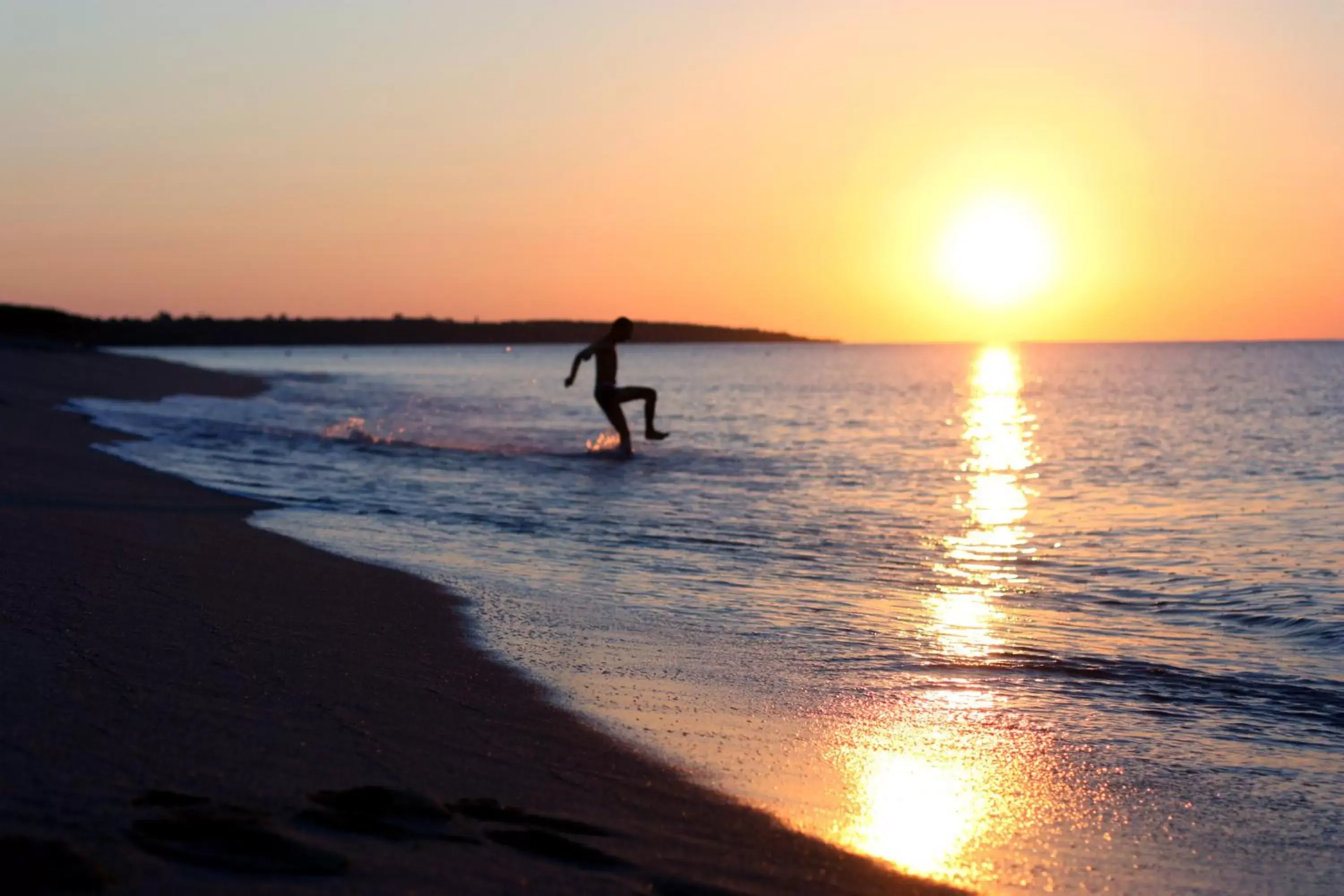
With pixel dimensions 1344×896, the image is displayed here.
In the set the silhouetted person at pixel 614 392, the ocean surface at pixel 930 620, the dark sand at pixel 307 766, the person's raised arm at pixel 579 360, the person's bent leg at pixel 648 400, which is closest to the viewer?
the dark sand at pixel 307 766

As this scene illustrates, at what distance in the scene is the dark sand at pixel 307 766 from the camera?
317 centimetres

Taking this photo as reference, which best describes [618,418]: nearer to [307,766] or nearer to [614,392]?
[614,392]

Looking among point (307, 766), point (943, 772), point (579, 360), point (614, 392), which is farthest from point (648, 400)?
point (307, 766)

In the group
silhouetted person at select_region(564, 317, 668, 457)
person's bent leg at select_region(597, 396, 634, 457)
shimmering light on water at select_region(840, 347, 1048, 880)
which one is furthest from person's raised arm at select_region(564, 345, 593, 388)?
shimmering light on water at select_region(840, 347, 1048, 880)

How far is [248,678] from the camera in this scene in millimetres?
4977

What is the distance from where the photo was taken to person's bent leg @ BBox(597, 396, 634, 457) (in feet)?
68.4

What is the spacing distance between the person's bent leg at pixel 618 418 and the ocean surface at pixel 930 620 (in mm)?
544

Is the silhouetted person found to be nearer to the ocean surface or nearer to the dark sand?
the ocean surface

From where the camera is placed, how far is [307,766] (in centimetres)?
391

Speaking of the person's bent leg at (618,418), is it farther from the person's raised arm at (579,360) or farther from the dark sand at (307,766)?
the dark sand at (307,766)

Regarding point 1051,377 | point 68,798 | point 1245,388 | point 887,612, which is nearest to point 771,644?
point 887,612

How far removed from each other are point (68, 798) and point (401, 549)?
6584mm

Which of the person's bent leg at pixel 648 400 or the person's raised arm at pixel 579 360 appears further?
the person's bent leg at pixel 648 400

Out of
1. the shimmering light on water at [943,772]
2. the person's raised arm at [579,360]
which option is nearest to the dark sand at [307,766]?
the shimmering light on water at [943,772]
